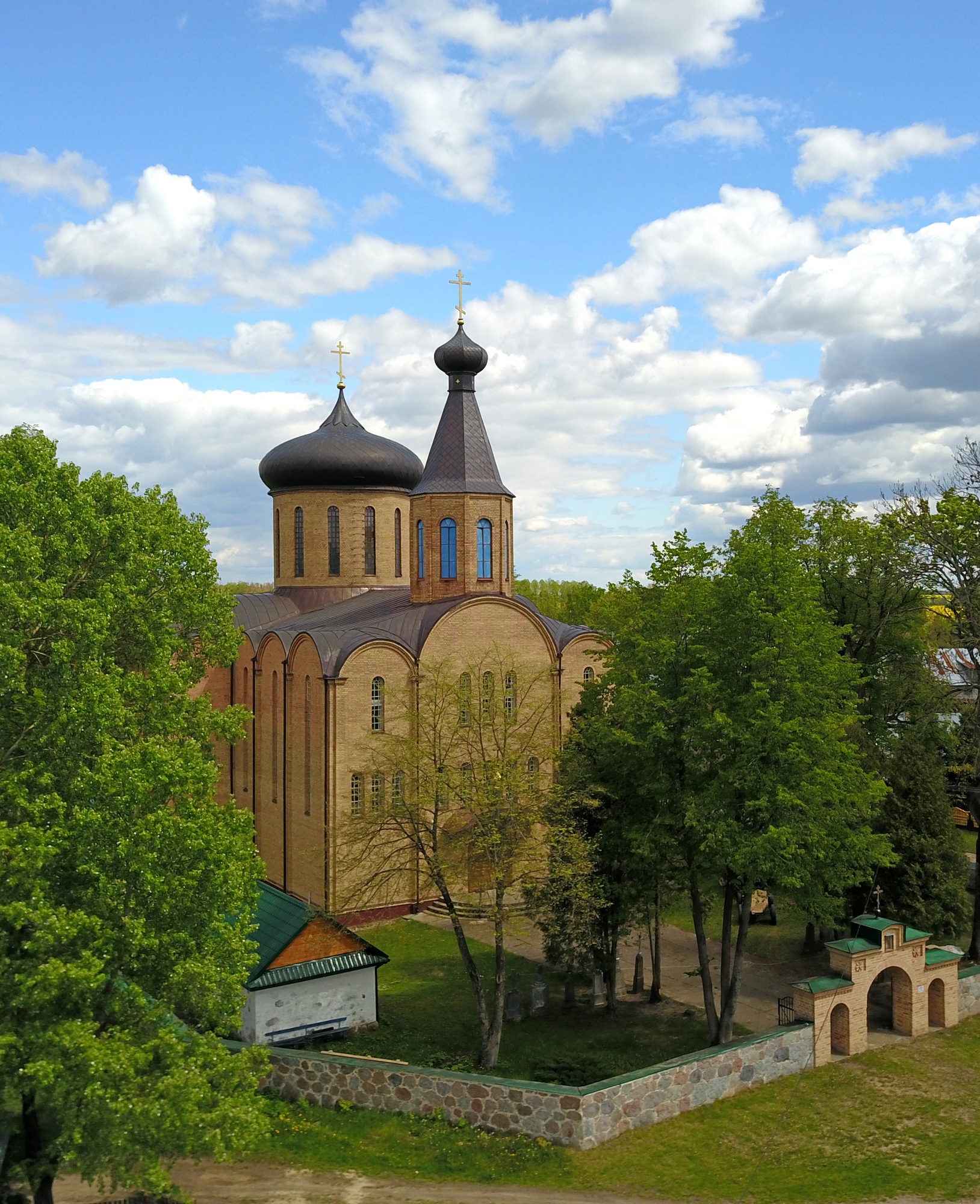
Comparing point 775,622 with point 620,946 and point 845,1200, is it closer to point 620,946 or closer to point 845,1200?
point 845,1200

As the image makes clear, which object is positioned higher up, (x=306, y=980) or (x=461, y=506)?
(x=461, y=506)

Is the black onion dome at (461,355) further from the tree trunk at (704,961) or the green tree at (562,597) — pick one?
the green tree at (562,597)

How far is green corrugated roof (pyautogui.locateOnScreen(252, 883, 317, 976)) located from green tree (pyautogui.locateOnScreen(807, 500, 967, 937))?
11.6 meters

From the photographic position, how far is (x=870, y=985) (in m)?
19.1

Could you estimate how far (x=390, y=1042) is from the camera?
19453 mm

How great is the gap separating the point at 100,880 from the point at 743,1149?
32.6ft

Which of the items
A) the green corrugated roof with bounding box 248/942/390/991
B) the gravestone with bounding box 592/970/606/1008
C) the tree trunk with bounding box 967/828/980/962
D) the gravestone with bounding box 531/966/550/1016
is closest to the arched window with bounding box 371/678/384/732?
the green corrugated roof with bounding box 248/942/390/991

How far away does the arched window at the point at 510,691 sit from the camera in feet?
72.2

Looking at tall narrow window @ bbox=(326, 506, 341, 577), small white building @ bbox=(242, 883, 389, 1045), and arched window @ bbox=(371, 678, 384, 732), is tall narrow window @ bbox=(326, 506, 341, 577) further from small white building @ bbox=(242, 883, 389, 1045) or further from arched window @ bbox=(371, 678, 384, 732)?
small white building @ bbox=(242, 883, 389, 1045)

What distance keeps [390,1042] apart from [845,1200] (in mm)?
8826

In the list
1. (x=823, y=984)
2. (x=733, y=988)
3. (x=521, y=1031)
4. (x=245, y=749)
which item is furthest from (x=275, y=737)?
(x=823, y=984)

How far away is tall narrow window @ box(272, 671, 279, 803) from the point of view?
2948cm

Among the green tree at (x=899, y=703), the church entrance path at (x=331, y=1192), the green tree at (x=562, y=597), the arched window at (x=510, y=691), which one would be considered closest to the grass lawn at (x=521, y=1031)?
the church entrance path at (x=331, y=1192)

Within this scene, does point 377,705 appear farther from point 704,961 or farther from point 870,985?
point 870,985
